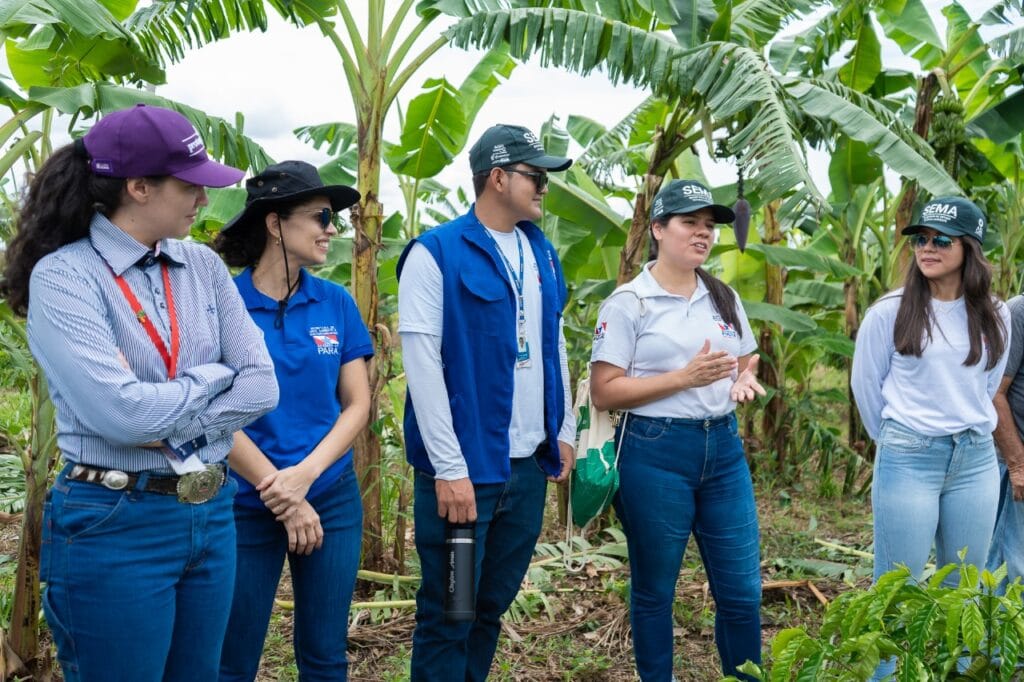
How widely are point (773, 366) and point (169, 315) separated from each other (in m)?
5.95

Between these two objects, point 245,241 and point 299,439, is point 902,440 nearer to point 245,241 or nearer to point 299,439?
point 299,439

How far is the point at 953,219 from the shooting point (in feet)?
10.6

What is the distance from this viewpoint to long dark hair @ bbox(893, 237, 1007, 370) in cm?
323

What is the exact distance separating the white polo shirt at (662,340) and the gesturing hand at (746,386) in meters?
0.02

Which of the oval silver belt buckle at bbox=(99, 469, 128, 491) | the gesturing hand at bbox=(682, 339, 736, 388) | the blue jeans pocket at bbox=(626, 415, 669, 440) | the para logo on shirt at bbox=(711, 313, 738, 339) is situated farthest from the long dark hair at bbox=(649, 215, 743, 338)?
the oval silver belt buckle at bbox=(99, 469, 128, 491)

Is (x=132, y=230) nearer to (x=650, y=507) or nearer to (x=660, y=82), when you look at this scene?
(x=650, y=507)

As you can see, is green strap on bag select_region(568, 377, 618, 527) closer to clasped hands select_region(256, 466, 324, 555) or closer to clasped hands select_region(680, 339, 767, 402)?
clasped hands select_region(680, 339, 767, 402)

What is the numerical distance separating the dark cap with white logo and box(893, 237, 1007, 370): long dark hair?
0.69 metres

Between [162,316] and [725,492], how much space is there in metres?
1.90

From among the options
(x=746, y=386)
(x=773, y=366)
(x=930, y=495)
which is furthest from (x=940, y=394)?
(x=773, y=366)

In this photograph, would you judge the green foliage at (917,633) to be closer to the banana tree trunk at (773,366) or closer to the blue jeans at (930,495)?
the blue jeans at (930,495)

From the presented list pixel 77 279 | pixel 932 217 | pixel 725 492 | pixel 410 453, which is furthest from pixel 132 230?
pixel 932 217

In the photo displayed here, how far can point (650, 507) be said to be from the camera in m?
3.13

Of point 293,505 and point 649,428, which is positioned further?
point 649,428
